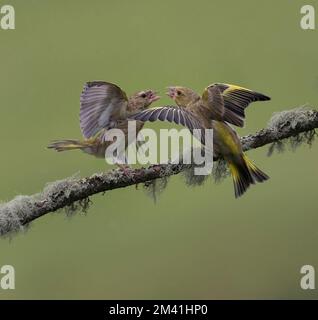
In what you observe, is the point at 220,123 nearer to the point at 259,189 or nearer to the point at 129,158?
the point at 129,158

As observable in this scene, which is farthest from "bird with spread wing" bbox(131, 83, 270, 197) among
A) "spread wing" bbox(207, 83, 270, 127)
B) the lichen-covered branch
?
the lichen-covered branch

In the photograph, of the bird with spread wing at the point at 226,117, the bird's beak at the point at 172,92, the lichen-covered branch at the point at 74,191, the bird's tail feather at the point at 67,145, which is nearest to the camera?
the lichen-covered branch at the point at 74,191

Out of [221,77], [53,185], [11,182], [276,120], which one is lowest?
[53,185]

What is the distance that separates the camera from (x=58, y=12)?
44.6ft

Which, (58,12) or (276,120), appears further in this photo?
A: (58,12)

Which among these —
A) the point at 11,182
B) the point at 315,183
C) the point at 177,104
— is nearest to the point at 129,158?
the point at 177,104

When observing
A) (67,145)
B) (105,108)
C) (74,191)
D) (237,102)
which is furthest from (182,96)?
(74,191)

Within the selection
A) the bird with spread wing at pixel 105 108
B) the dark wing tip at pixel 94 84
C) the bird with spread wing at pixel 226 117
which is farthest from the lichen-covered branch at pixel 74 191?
the dark wing tip at pixel 94 84

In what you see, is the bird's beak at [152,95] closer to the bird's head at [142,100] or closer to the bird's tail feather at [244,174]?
the bird's head at [142,100]

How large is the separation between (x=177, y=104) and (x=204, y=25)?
8519 millimetres

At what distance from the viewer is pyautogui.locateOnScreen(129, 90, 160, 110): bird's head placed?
190 inches

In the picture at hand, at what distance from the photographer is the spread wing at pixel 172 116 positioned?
4.51 metres

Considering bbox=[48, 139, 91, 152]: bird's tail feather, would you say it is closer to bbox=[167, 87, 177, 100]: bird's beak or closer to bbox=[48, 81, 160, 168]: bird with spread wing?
bbox=[48, 81, 160, 168]: bird with spread wing

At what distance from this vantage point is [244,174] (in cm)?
487
